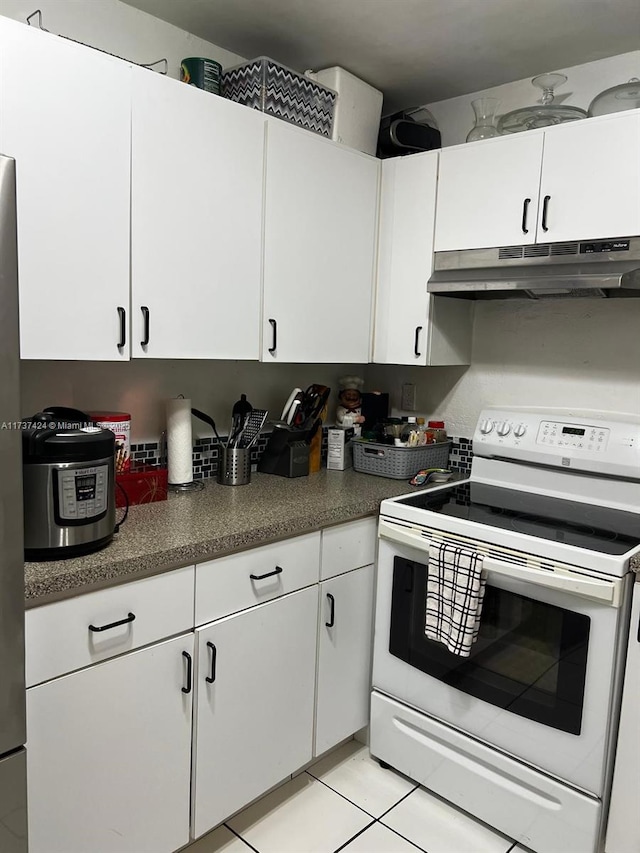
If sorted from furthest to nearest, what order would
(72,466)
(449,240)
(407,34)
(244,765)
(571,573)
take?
1. (449,240)
2. (407,34)
3. (244,765)
4. (571,573)
5. (72,466)

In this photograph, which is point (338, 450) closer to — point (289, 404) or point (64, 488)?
point (289, 404)

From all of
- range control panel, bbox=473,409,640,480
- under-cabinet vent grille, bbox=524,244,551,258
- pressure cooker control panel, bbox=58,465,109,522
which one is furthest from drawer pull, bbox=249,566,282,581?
under-cabinet vent grille, bbox=524,244,551,258

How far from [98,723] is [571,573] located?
4.00 ft

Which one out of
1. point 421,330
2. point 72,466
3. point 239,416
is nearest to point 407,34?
point 421,330

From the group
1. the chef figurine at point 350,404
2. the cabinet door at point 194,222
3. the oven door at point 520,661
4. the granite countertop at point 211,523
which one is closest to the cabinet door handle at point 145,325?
the cabinet door at point 194,222

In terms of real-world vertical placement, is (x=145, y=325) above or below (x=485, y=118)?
below

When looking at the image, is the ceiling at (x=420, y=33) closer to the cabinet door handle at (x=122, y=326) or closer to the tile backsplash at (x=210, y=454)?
the cabinet door handle at (x=122, y=326)

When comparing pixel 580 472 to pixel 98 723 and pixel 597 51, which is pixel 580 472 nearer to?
pixel 597 51

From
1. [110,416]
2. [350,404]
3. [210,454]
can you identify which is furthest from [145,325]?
[350,404]

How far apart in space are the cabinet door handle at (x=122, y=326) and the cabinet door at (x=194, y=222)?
37mm

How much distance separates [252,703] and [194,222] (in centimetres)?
139

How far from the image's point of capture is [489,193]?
2.17m

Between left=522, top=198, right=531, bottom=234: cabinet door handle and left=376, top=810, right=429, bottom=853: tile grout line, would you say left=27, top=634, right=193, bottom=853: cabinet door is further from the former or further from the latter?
left=522, top=198, right=531, bottom=234: cabinet door handle

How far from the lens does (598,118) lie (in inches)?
75.5
